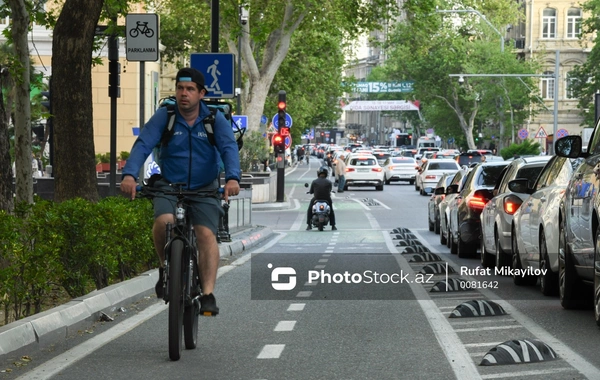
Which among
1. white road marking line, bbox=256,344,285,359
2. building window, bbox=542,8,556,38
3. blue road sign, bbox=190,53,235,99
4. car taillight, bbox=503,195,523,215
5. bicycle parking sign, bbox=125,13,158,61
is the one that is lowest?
white road marking line, bbox=256,344,285,359

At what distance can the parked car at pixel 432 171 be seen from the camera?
60.2 meters

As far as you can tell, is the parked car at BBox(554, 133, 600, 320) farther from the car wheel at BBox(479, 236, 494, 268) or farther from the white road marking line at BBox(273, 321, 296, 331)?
the car wheel at BBox(479, 236, 494, 268)

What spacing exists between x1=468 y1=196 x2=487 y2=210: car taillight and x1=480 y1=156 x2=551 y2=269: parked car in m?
1.40

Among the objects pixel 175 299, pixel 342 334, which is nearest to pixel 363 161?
pixel 342 334

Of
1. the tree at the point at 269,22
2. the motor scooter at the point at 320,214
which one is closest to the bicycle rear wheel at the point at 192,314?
the motor scooter at the point at 320,214

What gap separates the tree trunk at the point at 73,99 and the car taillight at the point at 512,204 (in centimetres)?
521

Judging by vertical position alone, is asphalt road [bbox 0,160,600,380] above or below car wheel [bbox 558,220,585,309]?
below

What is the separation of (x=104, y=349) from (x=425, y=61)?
98.6 m

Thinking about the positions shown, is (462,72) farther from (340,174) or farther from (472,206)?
(472,206)

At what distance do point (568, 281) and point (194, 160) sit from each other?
14.1 ft

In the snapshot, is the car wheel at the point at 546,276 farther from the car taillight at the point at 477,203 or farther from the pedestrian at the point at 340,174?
the pedestrian at the point at 340,174

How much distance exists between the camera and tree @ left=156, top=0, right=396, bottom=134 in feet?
167

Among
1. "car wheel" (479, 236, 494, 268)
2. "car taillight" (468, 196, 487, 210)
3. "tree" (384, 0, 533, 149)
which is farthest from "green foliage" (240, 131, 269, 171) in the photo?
"car wheel" (479, 236, 494, 268)

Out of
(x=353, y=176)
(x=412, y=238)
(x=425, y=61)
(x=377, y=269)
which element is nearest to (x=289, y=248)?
(x=412, y=238)
